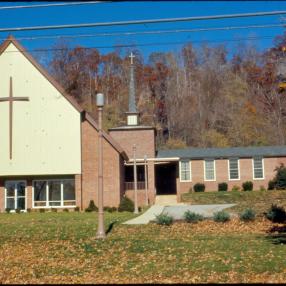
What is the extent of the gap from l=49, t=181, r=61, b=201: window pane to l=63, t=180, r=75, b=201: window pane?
1.34ft

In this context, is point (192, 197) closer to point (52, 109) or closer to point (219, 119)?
point (52, 109)

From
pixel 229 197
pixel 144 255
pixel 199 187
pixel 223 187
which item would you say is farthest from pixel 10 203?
pixel 144 255

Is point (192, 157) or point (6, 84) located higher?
point (6, 84)

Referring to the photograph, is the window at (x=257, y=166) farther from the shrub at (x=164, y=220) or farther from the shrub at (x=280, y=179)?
the shrub at (x=164, y=220)

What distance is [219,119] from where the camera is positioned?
67250 millimetres

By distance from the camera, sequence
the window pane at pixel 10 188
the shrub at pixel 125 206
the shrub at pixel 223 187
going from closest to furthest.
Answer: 1. the shrub at pixel 125 206
2. the window pane at pixel 10 188
3. the shrub at pixel 223 187

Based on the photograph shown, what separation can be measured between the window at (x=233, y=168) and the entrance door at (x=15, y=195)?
61.4 ft

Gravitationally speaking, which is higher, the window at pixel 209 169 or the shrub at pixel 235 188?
the window at pixel 209 169

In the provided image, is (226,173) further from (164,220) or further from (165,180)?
(164,220)

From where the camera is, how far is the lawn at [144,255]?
9.71 metres

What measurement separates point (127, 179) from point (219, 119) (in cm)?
2911

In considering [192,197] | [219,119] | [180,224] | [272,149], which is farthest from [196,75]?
[180,224]

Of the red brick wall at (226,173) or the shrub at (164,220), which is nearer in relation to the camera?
the shrub at (164,220)

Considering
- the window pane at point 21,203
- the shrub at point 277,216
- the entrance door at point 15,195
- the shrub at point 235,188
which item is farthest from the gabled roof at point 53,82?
the shrub at point 277,216
